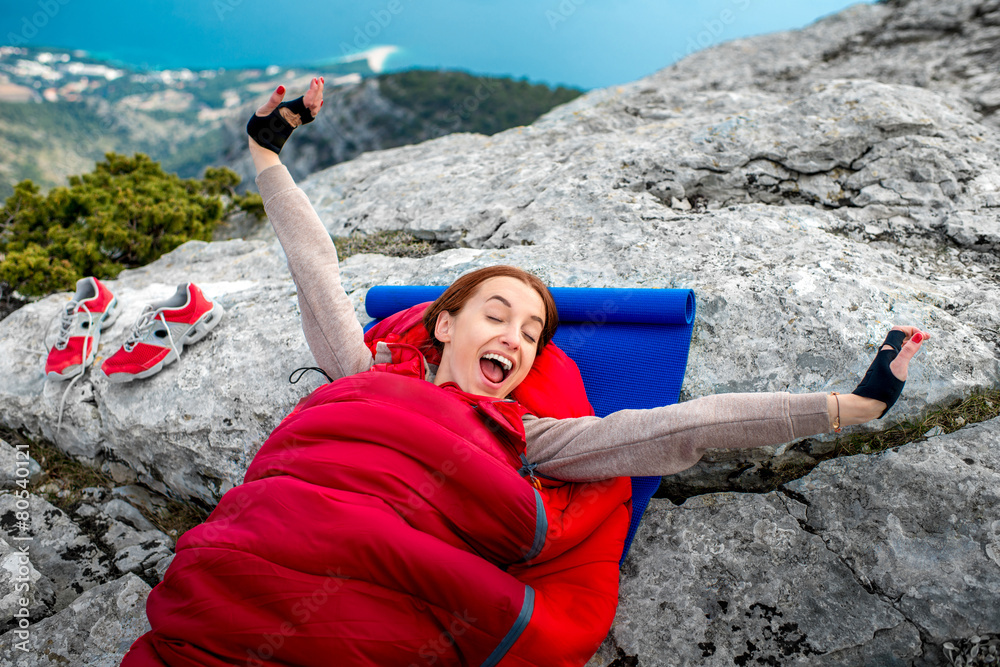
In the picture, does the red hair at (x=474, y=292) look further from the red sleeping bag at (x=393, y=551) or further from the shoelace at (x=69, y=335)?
the shoelace at (x=69, y=335)

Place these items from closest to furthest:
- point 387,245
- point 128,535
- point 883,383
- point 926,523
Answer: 1. point 883,383
2. point 926,523
3. point 128,535
4. point 387,245

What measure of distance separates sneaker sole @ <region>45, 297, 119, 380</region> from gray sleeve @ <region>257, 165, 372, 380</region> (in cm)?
192

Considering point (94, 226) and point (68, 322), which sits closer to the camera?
point (68, 322)

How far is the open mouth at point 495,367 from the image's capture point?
214cm

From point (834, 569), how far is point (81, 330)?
4.20 m

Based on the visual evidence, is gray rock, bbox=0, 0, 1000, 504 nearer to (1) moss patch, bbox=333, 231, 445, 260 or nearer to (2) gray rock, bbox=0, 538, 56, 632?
(1) moss patch, bbox=333, 231, 445, 260

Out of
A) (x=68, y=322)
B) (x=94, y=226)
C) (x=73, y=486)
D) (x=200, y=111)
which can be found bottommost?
(x=73, y=486)

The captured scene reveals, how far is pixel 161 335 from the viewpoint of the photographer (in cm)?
316

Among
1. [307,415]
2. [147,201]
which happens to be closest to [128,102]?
[147,201]

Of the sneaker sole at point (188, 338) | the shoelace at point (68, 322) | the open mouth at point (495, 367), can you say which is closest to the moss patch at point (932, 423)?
the open mouth at point (495, 367)

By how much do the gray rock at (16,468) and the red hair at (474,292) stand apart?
8.44ft

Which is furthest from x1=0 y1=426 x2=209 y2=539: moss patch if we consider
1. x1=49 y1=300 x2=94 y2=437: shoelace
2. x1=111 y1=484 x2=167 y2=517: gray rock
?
x1=49 y1=300 x2=94 y2=437: shoelace

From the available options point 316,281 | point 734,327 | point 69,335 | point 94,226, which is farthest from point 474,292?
point 94,226

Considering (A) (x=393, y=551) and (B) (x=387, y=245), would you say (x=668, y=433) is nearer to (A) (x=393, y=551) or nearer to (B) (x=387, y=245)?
(A) (x=393, y=551)
